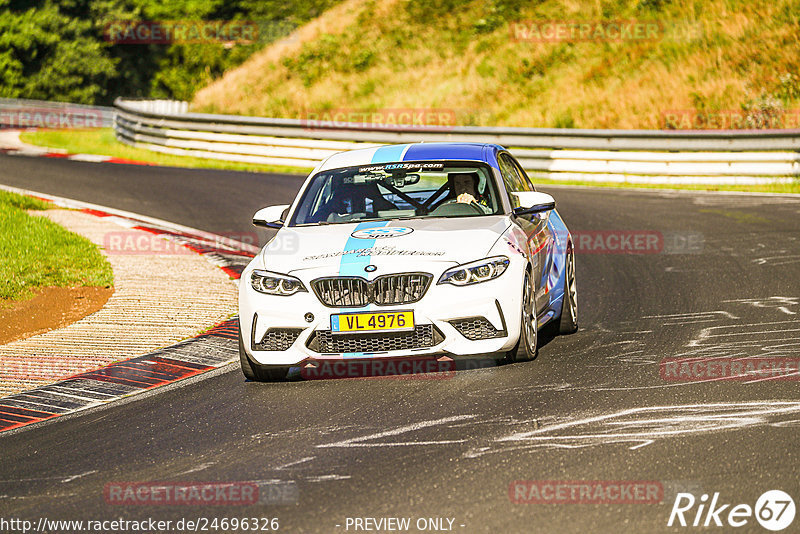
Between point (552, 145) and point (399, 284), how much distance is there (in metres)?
15.2

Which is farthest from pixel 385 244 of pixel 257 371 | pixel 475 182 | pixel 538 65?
pixel 538 65

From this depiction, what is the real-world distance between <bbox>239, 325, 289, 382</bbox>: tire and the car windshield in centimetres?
131

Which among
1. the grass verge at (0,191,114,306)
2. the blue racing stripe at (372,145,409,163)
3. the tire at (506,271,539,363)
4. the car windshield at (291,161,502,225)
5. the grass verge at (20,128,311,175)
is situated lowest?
the grass verge at (20,128,311,175)

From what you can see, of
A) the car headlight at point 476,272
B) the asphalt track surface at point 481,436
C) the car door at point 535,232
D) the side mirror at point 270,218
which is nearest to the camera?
the asphalt track surface at point 481,436

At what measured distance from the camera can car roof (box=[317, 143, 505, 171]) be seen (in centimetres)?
934

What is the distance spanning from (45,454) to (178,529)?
1798 mm

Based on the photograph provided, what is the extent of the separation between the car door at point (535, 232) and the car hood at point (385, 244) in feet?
0.95

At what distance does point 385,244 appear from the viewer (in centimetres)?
805

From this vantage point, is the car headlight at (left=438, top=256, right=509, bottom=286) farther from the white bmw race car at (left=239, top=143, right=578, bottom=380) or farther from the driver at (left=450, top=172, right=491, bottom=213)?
the driver at (left=450, top=172, right=491, bottom=213)

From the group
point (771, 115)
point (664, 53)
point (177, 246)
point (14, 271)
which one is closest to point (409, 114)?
point (664, 53)

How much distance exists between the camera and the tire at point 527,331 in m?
8.03

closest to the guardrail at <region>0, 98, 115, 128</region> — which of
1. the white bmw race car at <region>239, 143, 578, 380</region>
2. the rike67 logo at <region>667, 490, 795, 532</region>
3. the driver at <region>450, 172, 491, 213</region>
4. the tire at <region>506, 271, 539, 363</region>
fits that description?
the driver at <region>450, 172, 491, 213</region>

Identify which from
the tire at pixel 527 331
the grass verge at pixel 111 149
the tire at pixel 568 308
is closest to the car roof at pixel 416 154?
the tire at pixel 568 308

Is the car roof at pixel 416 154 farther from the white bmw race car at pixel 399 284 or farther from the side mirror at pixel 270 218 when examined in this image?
the side mirror at pixel 270 218
